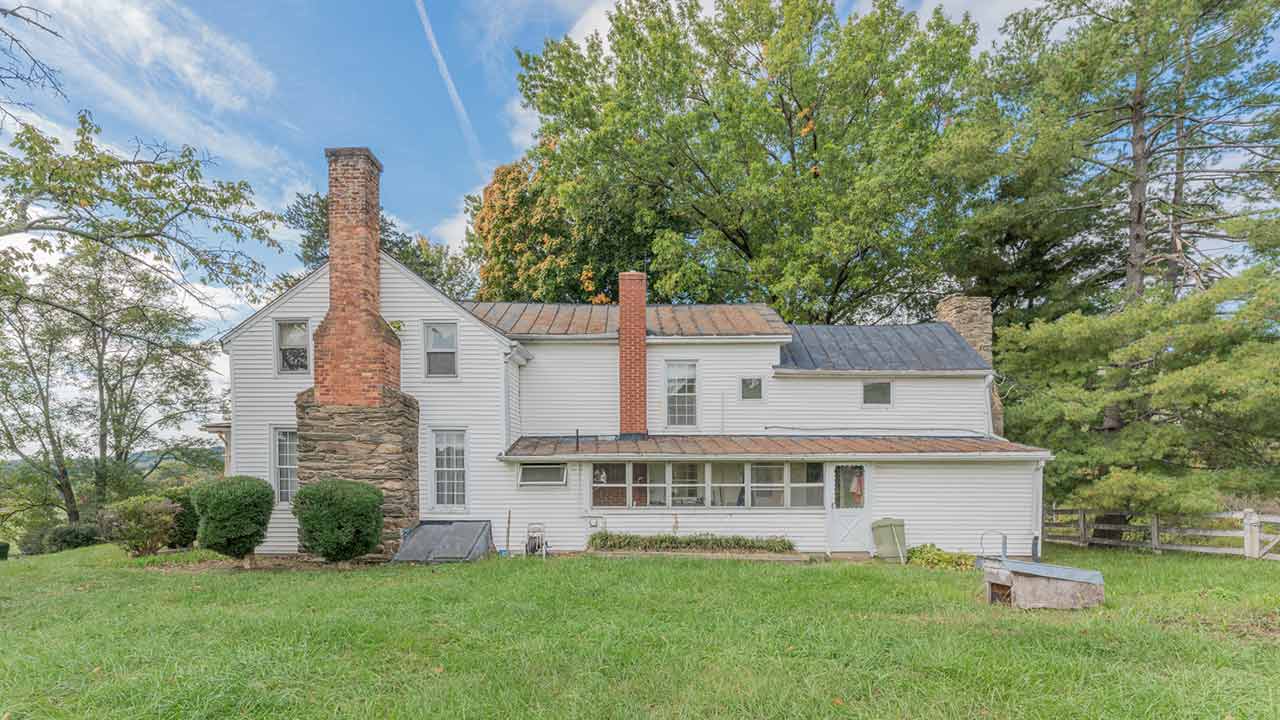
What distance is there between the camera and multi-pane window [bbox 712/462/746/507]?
12.7 metres

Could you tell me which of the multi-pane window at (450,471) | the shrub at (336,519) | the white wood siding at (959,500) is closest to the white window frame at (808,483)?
the white wood siding at (959,500)

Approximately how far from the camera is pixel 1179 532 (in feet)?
41.6

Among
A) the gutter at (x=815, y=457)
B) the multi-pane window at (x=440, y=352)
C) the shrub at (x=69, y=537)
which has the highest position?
the multi-pane window at (x=440, y=352)

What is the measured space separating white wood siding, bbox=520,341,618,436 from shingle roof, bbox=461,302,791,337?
0.49m

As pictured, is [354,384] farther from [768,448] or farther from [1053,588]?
[1053,588]

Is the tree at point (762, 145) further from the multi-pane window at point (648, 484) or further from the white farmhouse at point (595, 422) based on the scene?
the multi-pane window at point (648, 484)

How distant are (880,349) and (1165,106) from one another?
32.0 feet

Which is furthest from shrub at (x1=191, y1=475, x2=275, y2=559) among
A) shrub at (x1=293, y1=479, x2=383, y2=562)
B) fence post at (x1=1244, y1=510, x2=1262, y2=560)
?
fence post at (x1=1244, y1=510, x2=1262, y2=560)

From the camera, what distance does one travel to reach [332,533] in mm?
10078

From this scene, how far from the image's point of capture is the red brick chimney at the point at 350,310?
1122 cm

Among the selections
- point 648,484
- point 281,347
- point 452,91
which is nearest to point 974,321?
point 648,484

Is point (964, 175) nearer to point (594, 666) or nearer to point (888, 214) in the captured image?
point (888, 214)

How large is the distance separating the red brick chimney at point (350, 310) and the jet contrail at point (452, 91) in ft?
17.7

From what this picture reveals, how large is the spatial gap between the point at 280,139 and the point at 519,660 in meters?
13.7
